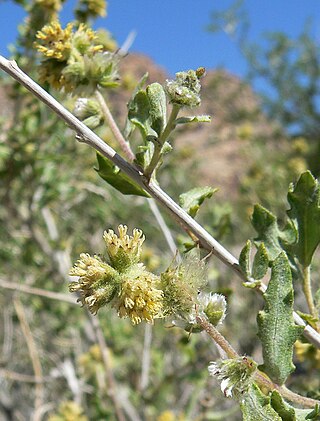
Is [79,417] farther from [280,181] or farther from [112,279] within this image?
[280,181]

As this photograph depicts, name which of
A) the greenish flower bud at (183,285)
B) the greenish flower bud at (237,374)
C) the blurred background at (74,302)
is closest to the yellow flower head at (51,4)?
the blurred background at (74,302)

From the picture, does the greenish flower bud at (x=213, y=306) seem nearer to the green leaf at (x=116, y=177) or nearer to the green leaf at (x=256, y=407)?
the green leaf at (x=256, y=407)

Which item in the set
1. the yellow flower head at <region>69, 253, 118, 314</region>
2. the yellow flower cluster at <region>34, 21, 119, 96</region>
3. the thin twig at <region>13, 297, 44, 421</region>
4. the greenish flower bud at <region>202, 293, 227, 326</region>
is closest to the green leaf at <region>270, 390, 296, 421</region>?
the greenish flower bud at <region>202, 293, 227, 326</region>

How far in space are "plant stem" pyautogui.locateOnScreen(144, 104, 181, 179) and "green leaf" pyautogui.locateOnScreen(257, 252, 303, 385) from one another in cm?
21

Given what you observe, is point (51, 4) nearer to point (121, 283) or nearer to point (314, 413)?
point (121, 283)

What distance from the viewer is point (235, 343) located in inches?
99.5

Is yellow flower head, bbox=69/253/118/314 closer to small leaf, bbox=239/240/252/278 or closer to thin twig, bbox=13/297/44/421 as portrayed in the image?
small leaf, bbox=239/240/252/278

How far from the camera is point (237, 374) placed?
64 cm

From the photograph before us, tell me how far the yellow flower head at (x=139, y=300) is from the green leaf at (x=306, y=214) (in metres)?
0.30

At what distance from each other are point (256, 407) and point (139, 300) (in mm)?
180

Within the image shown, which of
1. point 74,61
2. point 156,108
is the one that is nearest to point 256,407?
point 156,108

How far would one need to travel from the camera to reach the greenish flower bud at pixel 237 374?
631 millimetres

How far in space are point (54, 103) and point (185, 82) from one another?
0.17 meters

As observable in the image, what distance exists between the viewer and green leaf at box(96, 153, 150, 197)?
0.82 meters
